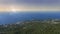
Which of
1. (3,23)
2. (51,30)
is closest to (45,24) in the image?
(51,30)

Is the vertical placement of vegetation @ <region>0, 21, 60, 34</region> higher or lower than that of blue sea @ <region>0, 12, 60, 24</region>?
lower

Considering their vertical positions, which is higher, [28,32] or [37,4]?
[37,4]

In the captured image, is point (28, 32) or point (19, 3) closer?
point (28, 32)

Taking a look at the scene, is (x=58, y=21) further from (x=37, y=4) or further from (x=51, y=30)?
(x=37, y=4)

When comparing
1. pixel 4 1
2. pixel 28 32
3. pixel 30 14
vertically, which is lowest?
pixel 28 32

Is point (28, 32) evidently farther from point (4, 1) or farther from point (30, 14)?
point (4, 1)
